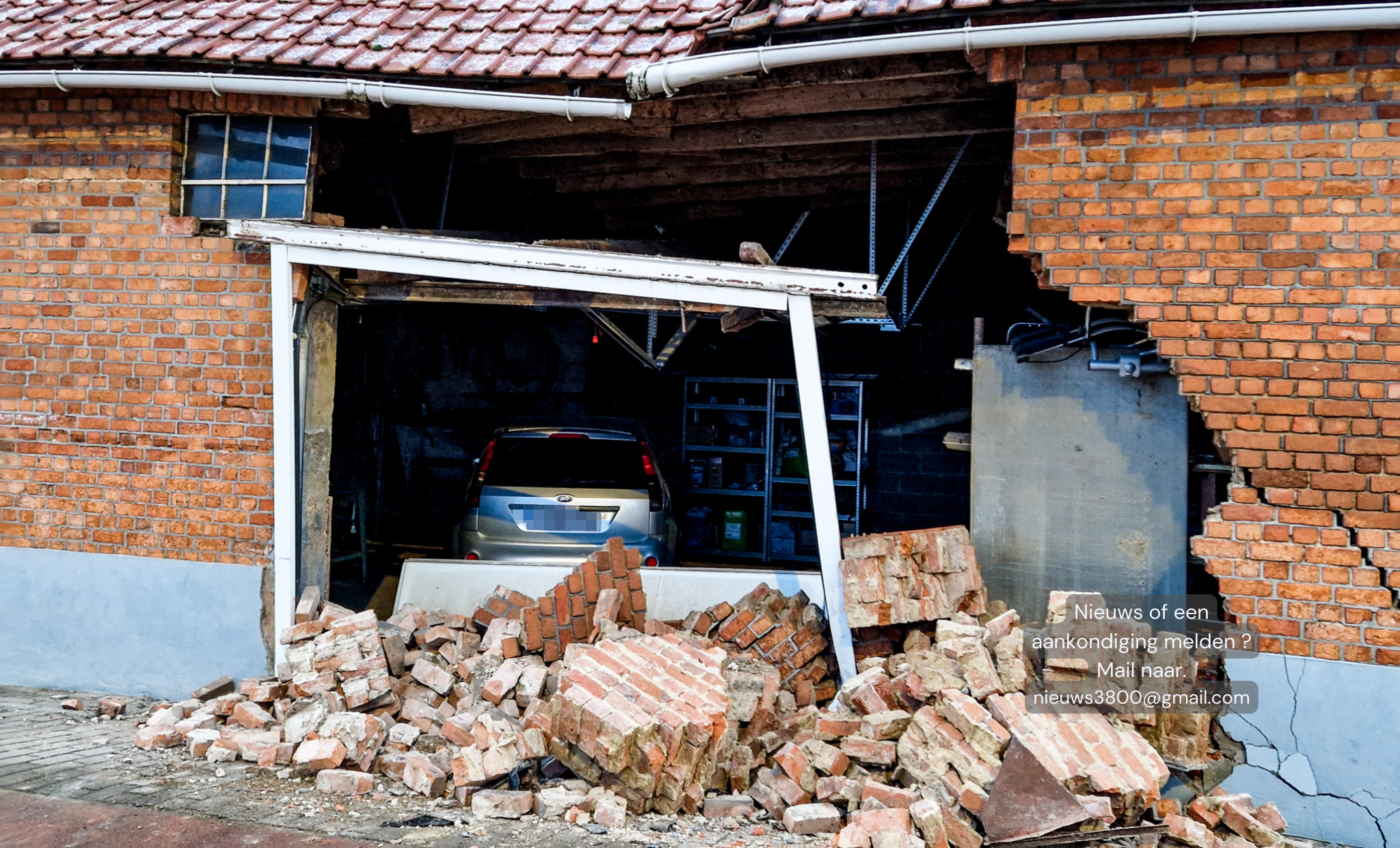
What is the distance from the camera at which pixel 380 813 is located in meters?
4.34

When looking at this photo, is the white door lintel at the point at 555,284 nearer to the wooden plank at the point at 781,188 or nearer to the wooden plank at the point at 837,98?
the wooden plank at the point at 837,98

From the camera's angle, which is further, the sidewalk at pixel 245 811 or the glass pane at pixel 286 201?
the glass pane at pixel 286 201

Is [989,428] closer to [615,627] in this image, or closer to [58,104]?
[615,627]

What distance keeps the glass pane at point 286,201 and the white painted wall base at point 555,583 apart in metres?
2.44

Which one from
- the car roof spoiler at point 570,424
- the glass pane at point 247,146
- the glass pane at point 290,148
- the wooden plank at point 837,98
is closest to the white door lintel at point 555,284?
the glass pane at point 290,148

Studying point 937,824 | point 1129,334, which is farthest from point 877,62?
point 937,824

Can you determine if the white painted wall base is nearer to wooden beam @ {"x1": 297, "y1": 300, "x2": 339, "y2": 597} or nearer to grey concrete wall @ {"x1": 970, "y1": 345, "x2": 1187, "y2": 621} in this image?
wooden beam @ {"x1": 297, "y1": 300, "x2": 339, "y2": 597}

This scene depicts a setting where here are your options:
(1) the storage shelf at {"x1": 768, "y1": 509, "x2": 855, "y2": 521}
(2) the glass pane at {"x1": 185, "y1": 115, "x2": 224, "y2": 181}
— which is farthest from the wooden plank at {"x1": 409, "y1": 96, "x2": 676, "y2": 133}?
(1) the storage shelf at {"x1": 768, "y1": 509, "x2": 855, "y2": 521}

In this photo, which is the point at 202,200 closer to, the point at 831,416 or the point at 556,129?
the point at 556,129

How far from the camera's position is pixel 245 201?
6328mm

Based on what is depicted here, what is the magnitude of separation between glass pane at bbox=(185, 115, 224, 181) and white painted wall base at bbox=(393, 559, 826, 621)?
116 inches

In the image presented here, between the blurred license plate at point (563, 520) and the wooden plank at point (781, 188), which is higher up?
the wooden plank at point (781, 188)

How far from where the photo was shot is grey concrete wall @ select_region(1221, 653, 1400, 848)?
459 centimetres

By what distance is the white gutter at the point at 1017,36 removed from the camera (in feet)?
14.3
